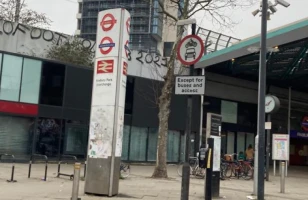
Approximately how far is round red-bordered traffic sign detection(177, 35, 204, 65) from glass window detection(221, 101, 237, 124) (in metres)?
24.1

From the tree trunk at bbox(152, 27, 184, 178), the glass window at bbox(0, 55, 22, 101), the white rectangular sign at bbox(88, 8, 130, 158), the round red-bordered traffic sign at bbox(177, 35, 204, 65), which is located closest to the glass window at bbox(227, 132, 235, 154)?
the tree trunk at bbox(152, 27, 184, 178)

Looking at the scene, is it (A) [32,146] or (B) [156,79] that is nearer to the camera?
(A) [32,146]

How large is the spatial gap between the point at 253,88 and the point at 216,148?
23747mm

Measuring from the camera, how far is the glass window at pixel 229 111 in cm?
3341

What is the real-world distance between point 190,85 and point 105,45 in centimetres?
352

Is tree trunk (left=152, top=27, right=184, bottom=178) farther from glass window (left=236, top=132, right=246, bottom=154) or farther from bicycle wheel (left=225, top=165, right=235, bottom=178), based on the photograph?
glass window (left=236, top=132, right=246, bottom=154)

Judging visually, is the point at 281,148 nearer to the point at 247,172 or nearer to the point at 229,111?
the point at 247,172

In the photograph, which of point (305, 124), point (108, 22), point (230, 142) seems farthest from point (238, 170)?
point (305, 124)

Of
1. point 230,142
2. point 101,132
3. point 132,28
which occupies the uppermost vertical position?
point 132,28

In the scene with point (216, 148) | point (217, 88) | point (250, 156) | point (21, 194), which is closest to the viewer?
point (21, 194)

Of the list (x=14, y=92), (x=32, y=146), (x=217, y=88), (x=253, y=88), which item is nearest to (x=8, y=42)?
(x=14, y=92)

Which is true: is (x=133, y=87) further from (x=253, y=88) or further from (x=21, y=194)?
(x=21, y=194)

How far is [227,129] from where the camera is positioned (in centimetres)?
3362

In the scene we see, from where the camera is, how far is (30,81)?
→ 23109mm
